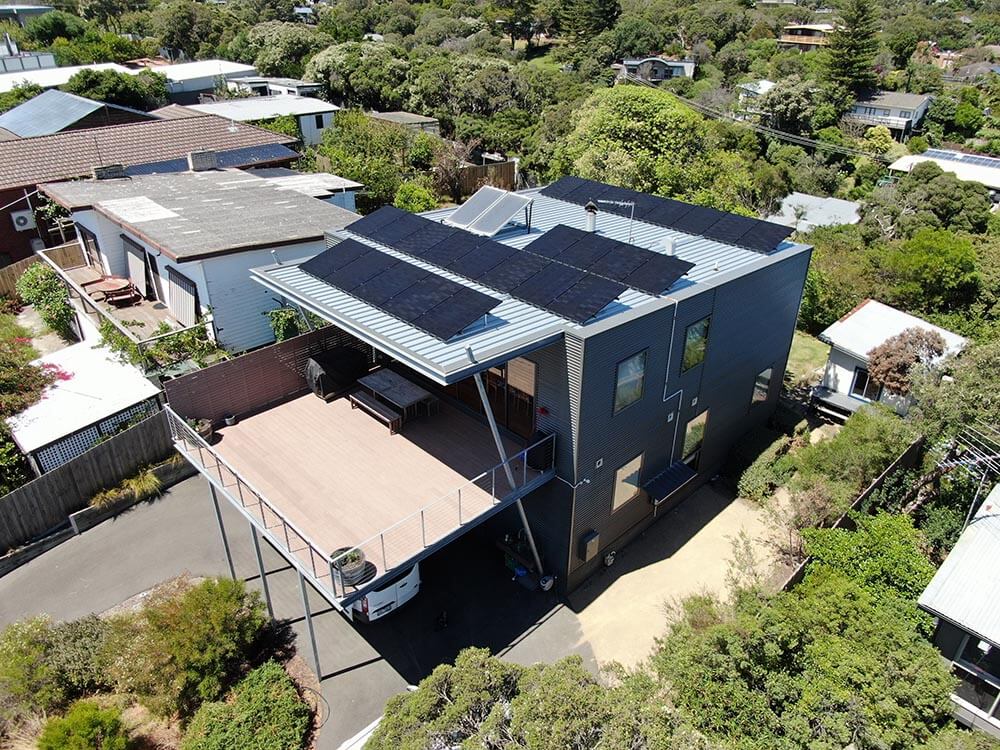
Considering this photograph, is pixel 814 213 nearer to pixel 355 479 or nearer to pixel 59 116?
pixel 355 479

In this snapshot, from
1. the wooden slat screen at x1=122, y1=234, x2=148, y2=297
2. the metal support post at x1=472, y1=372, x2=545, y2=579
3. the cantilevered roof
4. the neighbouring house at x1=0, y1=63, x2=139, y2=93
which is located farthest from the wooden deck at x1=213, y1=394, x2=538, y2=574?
the neighbouring house at x1=0, y1=63, x2=139, y2=93

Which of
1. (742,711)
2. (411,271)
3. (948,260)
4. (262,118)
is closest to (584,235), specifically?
(411,271)

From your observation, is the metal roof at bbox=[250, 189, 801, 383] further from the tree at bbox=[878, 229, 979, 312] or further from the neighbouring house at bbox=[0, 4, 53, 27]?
the neighbouring house at bbox=[0, 4, 53, 27]

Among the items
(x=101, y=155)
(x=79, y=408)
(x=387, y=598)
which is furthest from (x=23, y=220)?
(x=387, y=598)

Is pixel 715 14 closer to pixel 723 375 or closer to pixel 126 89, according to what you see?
pixel 126 89

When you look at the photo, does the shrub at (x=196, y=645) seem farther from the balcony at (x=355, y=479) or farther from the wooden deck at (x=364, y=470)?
the wooden deck at (x=364, y=470)

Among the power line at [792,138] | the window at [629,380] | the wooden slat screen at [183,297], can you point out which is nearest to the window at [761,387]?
the window at [629,380]
